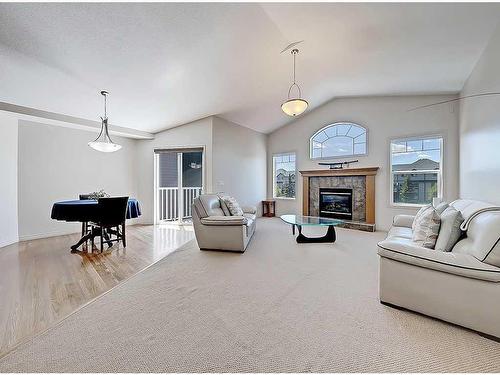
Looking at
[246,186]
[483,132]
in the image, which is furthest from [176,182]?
[483,132]

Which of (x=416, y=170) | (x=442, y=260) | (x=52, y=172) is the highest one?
(x=416, y=170)

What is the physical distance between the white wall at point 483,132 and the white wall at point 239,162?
182 inches

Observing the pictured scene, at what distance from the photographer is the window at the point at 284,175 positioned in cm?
706

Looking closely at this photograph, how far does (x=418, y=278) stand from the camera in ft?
6.12

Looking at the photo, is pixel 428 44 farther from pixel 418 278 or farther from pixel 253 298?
pixel 253 298

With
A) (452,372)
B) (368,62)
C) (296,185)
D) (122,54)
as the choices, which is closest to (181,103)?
(122,54)

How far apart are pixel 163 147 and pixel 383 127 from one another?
5424 mm

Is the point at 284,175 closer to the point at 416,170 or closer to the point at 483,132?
the point at 416,170

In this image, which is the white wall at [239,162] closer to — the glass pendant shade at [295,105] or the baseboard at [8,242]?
the glass pendant shade at [295,105]

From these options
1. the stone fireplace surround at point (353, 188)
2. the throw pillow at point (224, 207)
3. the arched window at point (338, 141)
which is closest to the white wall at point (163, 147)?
the throw pillow at point (224, 207)

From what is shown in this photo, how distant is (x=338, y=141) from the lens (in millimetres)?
6133

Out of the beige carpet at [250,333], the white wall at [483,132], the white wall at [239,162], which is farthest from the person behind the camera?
the white wall at [239,162]

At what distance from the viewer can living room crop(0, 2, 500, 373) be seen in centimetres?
162

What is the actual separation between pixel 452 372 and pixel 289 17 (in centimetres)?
363
